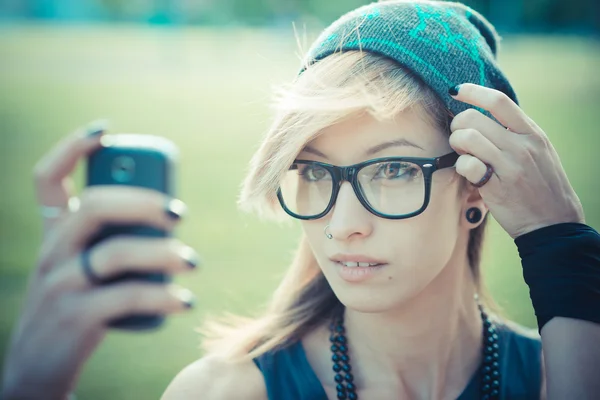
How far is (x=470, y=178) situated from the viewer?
6.88ft

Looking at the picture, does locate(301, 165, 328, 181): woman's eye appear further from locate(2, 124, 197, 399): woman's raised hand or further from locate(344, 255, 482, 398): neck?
locate(2, 124, 197, 399): woman's raised hand

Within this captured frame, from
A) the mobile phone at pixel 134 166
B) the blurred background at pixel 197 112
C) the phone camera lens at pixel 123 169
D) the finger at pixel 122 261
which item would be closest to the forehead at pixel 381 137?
the blurred background at pixel 197 112

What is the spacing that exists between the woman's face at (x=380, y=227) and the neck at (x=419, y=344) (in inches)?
10.1

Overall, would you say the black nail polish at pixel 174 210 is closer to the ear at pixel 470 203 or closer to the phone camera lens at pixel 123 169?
the phone camera lens at pixel 123 169

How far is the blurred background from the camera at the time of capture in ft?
19.6

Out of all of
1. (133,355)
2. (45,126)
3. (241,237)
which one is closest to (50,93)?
(45,126)

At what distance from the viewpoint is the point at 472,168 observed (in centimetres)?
207

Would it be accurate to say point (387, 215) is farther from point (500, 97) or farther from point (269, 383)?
point (269, 383)

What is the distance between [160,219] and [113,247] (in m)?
0.15

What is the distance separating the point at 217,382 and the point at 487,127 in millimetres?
1334

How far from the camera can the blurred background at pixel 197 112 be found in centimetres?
596

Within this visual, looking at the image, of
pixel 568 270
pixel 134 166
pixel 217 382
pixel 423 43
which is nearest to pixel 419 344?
pixel 568 270

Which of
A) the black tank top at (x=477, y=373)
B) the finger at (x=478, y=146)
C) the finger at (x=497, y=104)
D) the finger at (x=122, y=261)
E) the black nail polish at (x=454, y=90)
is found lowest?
the black tank top at (x=477, y=373)

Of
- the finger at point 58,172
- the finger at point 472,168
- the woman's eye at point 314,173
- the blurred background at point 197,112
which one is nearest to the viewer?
the finger at point 58,172
